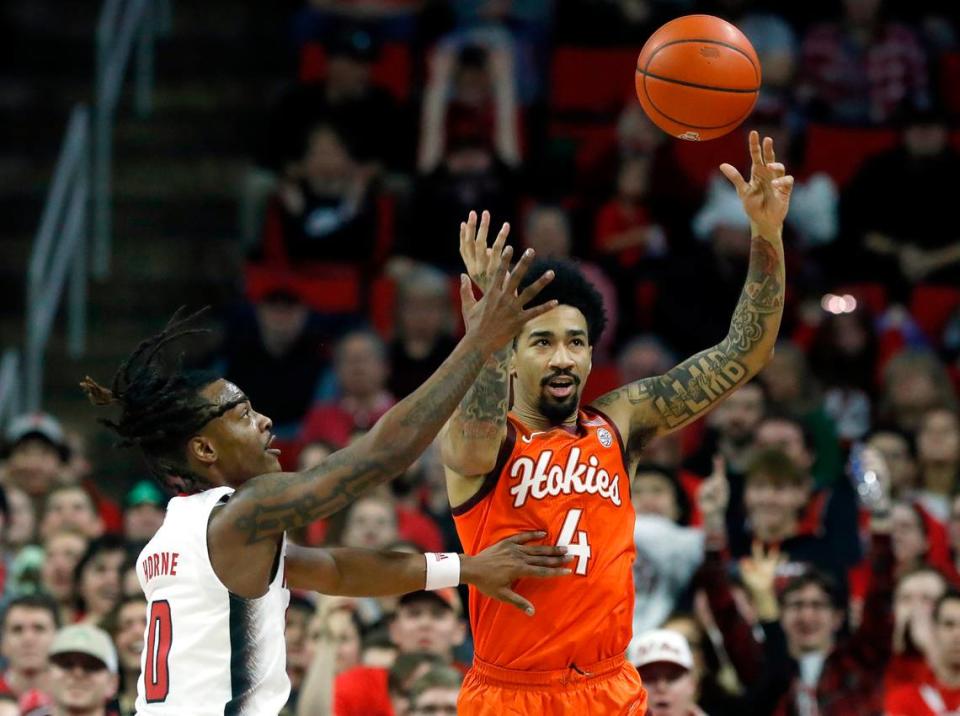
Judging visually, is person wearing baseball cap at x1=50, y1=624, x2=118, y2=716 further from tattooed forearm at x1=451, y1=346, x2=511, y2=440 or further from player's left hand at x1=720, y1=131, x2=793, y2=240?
player's left hand at x1=720, y1=131, x2=793, y2=240

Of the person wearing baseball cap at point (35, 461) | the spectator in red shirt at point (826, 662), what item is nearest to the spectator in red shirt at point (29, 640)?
the person wearing baseball cap at point (35, 461)

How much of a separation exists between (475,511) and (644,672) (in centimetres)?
228

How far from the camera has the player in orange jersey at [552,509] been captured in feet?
22.1

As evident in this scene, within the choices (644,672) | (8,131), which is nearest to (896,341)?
(644,672)

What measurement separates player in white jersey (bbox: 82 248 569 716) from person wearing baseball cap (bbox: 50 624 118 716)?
2.96 m

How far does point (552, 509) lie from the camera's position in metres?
6.79

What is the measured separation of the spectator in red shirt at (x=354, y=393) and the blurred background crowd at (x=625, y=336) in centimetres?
5

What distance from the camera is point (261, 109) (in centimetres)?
1622

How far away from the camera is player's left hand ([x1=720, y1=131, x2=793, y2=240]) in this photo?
7.12 metres

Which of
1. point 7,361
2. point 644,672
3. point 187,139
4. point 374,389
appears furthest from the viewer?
point 187,139

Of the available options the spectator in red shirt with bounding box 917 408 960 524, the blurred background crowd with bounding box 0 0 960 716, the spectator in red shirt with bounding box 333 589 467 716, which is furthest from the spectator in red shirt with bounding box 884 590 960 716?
the spectator in red shirt with bounding box 333 589 467 716

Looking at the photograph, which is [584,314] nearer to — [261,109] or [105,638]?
[105,638]

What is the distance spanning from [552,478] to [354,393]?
238 inches

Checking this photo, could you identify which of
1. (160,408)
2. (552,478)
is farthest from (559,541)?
(160,408)
